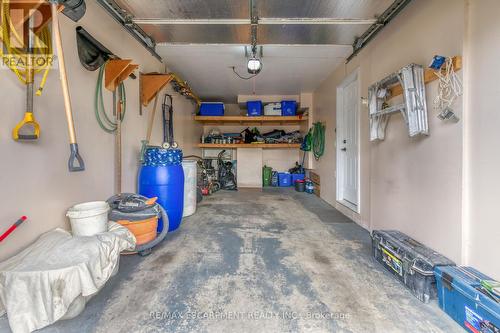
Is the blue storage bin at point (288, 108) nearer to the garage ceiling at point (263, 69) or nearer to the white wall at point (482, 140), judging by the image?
the garage ceiling at point (263, 69)

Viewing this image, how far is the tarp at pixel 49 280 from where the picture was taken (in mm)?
1023

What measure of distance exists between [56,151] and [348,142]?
3.42m

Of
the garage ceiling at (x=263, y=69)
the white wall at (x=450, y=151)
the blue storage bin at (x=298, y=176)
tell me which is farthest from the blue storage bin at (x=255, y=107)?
the white wall at (x=450, y=151)

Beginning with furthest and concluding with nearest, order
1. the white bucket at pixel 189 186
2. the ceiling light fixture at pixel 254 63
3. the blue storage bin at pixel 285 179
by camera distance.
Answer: the blue storage bin at pixel 285 179 → the white bucket at pixel 189 186 → the ceiling light fixture at pixel 254 63

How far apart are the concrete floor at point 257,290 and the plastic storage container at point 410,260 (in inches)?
2.6

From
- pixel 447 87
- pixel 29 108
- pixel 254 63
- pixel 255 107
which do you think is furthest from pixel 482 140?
pixel 255 107

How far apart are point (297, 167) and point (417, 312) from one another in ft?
15.1

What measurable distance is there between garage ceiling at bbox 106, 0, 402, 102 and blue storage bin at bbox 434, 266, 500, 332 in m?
2.16

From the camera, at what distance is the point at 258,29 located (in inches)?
87.5

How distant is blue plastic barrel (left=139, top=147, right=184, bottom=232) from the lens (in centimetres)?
235

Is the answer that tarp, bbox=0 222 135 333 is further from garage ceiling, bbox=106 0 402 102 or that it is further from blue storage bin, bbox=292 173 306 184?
blue storage bin, bbox=292 173 306 184

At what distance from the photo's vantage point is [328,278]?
1610 millimetres

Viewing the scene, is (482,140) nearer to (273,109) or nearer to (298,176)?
(273,109)

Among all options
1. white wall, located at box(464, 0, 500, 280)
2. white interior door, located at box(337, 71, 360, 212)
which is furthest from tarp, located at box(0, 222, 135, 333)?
white interior door, located at box(337, 71, 360, 212)
